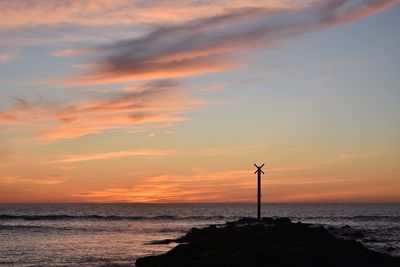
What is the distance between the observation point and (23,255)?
4528 cm

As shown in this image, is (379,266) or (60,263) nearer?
(379,266)

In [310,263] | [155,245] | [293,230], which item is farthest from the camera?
[155,245]

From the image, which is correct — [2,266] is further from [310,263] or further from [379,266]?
[379,266]

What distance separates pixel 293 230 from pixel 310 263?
14781mm

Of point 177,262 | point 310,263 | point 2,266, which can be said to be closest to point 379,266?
point 310,263

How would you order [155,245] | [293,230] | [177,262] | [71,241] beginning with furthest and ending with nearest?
[71,241], [155,245], [293,230], [177,262]

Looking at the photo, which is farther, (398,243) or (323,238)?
(398,243)

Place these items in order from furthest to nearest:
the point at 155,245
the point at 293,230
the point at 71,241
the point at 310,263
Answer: the point at 71,241 < the point at 155,245 < the point at 293,230 < the point at 310,263

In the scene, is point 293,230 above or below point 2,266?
above

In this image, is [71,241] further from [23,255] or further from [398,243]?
[398,243]

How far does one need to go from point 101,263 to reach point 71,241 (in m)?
21.5

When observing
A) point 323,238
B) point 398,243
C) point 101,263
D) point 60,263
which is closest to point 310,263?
point 323,238

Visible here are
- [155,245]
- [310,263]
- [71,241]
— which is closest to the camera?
[310,263]

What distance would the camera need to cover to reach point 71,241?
60.0 meters
